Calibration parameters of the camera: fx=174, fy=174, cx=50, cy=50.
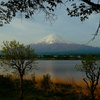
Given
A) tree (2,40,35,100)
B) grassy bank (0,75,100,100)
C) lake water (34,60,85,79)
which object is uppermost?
tree (2,40,35,100)

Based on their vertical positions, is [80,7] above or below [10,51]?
above

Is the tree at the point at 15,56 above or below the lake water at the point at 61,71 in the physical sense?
above

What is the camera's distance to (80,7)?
19.5 ft

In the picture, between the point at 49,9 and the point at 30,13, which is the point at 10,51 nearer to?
the point at 30,13

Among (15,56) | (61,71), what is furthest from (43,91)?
(61,71)

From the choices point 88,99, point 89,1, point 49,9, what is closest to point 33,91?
point 88,99

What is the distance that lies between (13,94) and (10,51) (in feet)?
13.7

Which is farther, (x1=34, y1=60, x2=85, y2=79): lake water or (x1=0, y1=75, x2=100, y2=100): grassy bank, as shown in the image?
(x1=34, y1=60, x2=85, y2=79): lake water

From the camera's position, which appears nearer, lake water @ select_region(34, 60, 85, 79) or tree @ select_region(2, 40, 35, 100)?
tree @ select_region(2, 40, 35, 100)

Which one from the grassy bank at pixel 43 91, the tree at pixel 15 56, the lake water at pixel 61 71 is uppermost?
the tree at pixel 15 56

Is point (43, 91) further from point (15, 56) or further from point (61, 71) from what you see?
point (61, 71)

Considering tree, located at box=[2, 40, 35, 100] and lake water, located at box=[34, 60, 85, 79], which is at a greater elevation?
tree, located at box=[2, 40, 35, 100]

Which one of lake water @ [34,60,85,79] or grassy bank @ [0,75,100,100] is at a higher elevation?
grassy bank @ [0,75,100,100]

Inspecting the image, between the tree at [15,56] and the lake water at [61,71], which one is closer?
the tree at [15,56]
